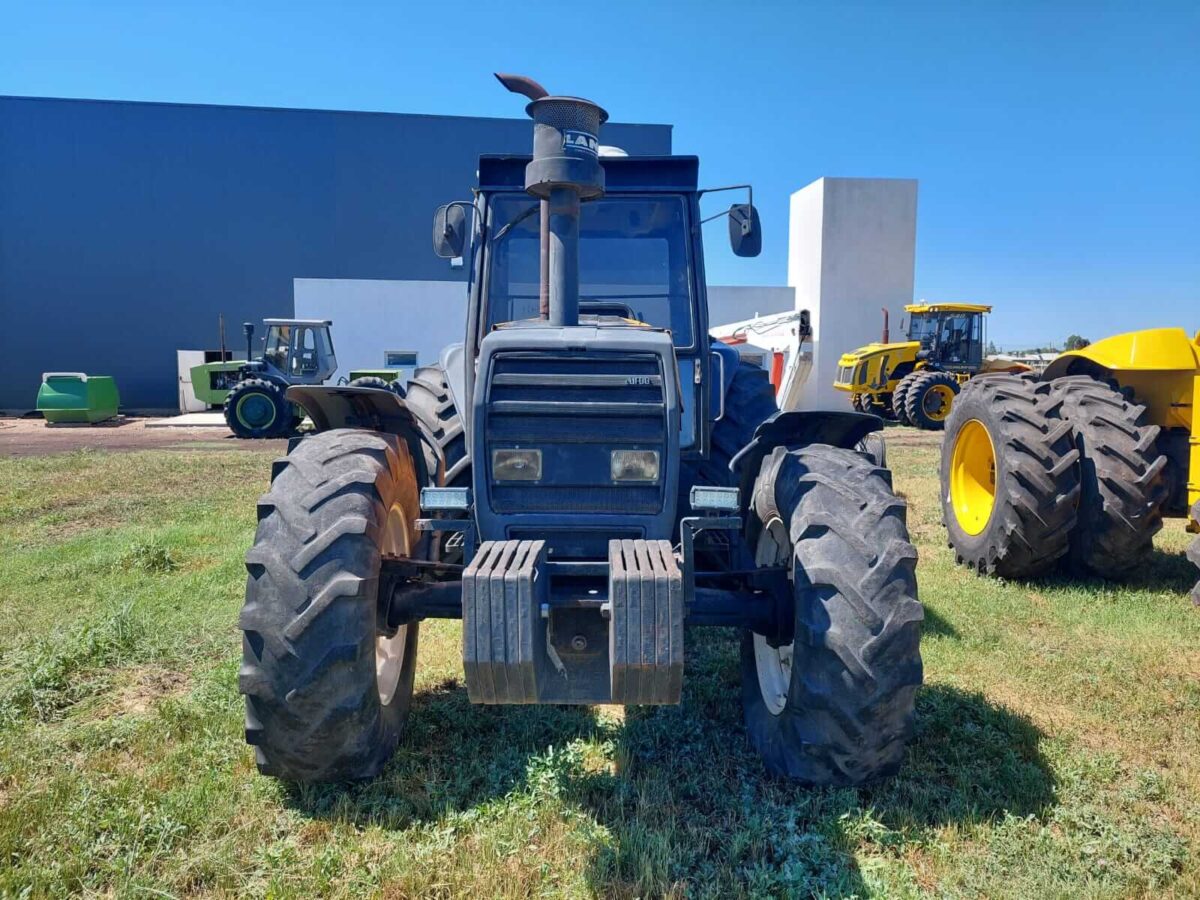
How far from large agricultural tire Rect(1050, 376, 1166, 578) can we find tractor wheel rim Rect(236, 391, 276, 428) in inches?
624

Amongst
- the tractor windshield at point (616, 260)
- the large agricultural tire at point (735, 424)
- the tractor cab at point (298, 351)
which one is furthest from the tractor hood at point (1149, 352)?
the tractor cab at point (298, 351)

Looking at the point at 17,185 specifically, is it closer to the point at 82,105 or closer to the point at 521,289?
the point at 82,105

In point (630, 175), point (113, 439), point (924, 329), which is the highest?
point (630, 175)

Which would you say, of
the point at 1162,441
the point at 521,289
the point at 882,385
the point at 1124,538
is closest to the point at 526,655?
the point at 521,289

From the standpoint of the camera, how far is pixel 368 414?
3.84 metres

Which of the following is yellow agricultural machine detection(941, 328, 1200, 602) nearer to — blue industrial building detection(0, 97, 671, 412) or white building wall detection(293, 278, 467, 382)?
white building wall detection(293, 278, 467, 382)

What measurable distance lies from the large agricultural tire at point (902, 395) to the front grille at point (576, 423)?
17.1 metres

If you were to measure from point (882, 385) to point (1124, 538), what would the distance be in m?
15.3

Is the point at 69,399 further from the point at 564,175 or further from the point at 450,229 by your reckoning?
the point at 564,175

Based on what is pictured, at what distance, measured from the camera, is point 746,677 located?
149 inches

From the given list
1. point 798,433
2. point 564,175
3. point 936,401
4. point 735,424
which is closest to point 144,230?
point 936,401

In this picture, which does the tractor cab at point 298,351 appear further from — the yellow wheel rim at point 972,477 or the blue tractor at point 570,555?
the blue tractor at point 570,555

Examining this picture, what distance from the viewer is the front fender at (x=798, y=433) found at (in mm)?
3611

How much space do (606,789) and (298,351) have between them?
17.8 meters
